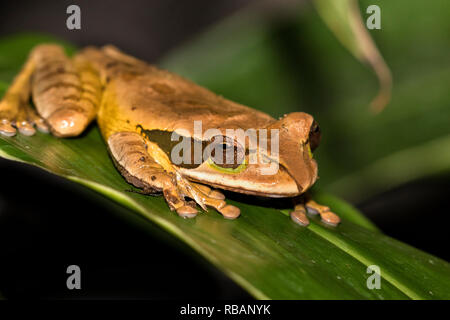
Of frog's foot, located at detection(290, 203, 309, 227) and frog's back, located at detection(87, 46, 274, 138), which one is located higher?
frog's back, located at detection(87, 46, 274, 138)

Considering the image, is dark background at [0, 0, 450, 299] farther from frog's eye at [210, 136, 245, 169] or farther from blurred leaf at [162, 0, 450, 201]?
blurred leaf at [162, 0, 450, 201]

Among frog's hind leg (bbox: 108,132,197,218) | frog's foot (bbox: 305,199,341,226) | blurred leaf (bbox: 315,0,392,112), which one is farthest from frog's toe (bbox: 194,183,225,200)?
blurred leaf (bbox: 315,0,392,112)

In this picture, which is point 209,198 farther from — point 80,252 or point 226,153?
point 80,252

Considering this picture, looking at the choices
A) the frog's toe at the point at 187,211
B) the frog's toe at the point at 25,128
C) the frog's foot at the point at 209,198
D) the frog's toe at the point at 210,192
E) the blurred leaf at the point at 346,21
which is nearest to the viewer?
the blurred leaf at the point at 346,21

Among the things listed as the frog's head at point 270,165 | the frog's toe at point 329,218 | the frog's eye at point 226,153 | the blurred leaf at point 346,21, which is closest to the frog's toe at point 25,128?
the frog's head at point 270,165

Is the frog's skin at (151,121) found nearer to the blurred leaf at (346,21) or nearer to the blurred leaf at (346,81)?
the blurred leaf at (346,81)
